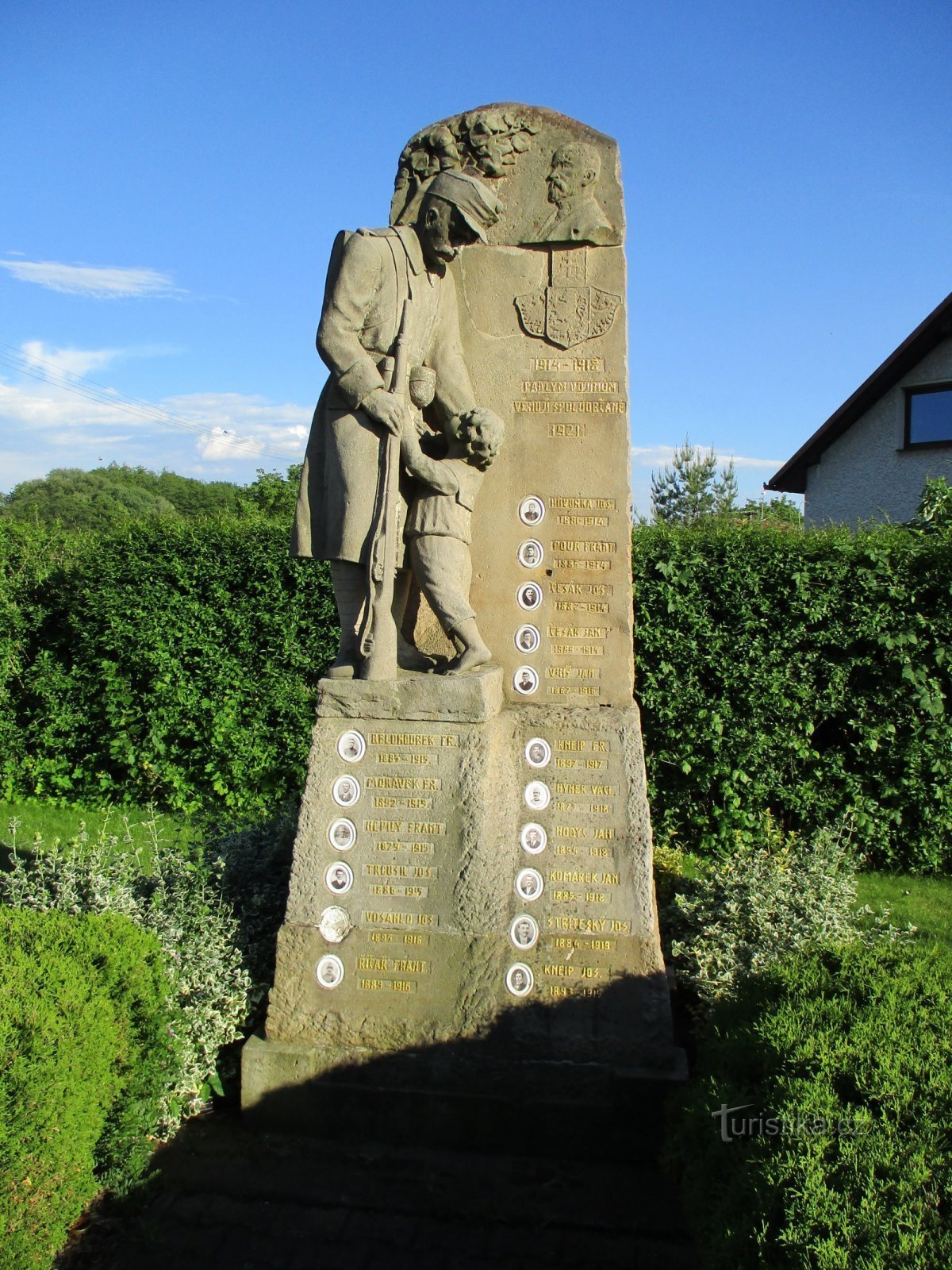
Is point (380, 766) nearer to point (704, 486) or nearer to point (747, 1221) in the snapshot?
point (747, 1221)

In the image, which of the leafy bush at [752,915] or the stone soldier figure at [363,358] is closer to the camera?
the stone soldier figure at [363,358]

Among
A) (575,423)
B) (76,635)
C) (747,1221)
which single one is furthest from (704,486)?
(747,1221)

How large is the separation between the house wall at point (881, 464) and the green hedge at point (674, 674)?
9600 millimetres

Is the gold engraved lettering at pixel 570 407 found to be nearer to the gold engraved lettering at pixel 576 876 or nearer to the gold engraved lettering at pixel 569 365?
the gold engraved lettering at pixel 569 365

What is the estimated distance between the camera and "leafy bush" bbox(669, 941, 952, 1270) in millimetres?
2031

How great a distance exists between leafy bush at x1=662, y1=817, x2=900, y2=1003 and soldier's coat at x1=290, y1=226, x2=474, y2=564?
7.72ft

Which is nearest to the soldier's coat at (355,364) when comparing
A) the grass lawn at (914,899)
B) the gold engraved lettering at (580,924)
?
the gold engraved lettering at (580,924)

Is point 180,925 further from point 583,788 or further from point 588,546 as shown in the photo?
point 588,546

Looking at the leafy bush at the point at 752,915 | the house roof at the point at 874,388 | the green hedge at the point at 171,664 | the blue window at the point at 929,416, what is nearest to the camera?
the leafy bush at the point at 752,915

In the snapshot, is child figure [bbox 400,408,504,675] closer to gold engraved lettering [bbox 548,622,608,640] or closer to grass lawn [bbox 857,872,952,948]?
gold engraved lettering [bbox 548,622,608,640]

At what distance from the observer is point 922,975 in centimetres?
299

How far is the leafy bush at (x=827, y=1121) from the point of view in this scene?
203cm

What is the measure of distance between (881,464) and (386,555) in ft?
48.2

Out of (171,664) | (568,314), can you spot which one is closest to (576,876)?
(568,314)
